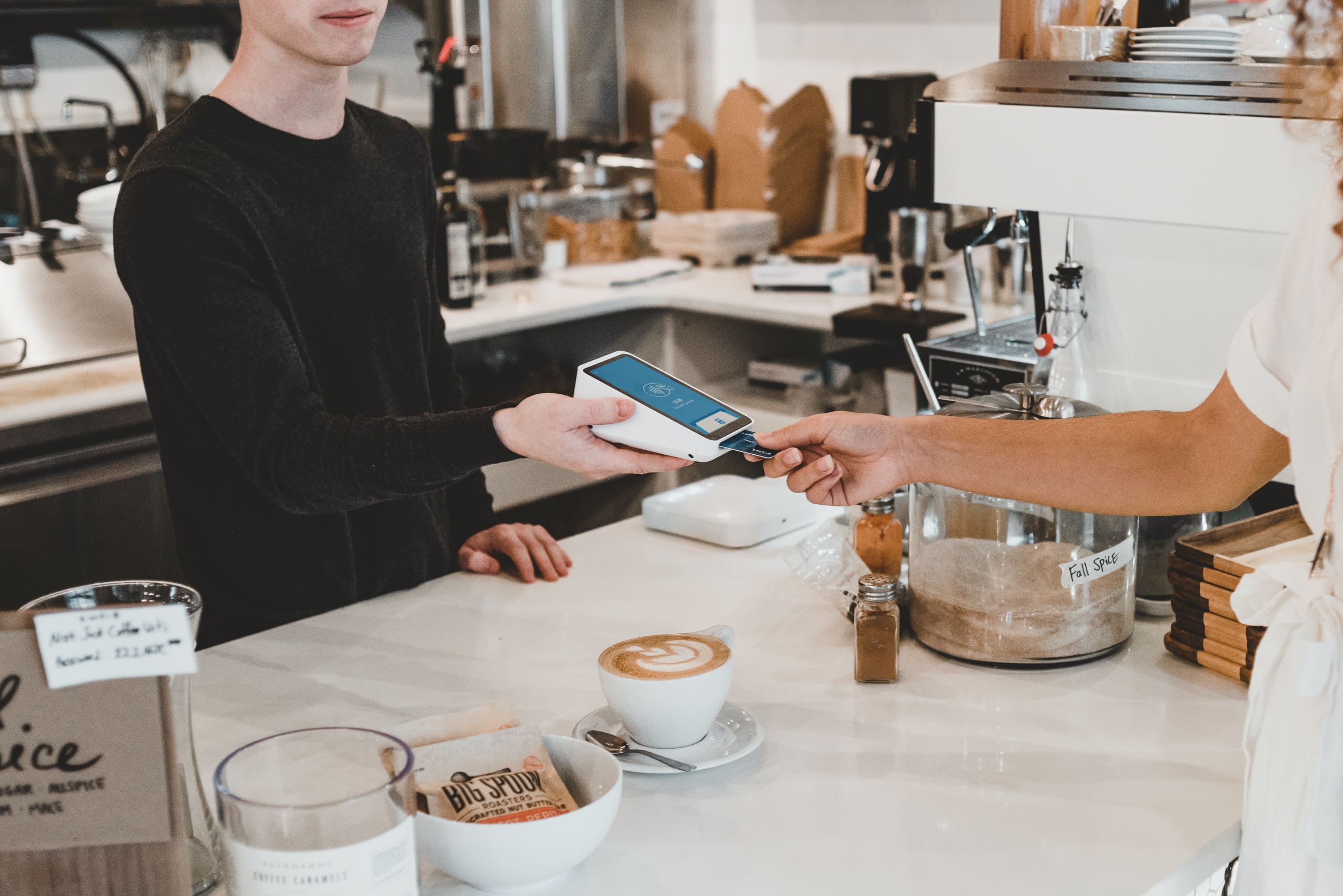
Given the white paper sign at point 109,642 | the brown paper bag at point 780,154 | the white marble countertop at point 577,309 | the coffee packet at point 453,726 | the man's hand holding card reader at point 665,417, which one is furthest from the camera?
the brown paper bag at point 780,154

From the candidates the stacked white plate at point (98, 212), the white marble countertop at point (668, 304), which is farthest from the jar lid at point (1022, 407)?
the stacked white plate at point (98, 212)

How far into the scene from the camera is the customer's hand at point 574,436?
1156 millimetres

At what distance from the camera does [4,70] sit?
306 centimetres

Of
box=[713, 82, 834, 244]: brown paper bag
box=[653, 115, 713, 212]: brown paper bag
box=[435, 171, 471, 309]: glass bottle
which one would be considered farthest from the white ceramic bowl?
box=[653, 115, 713, 212]: brown paper bag

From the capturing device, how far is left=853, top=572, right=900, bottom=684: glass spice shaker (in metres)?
1.18

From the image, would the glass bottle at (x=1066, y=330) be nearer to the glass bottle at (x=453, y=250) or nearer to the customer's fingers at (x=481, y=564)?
the customer's fingers at (x=481, y=564)

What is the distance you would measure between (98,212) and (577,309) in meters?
1.03

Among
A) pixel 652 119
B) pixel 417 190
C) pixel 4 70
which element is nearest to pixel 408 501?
pixel 417 190

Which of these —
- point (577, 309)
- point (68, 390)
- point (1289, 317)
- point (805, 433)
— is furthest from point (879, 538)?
point (577, 309)

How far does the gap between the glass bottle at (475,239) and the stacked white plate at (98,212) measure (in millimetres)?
728

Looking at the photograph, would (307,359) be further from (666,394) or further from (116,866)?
(116,866)

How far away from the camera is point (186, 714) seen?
2.72ft

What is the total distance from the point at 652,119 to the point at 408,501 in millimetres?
2499

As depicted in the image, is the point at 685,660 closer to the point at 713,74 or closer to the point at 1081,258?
the point at 1081,258
